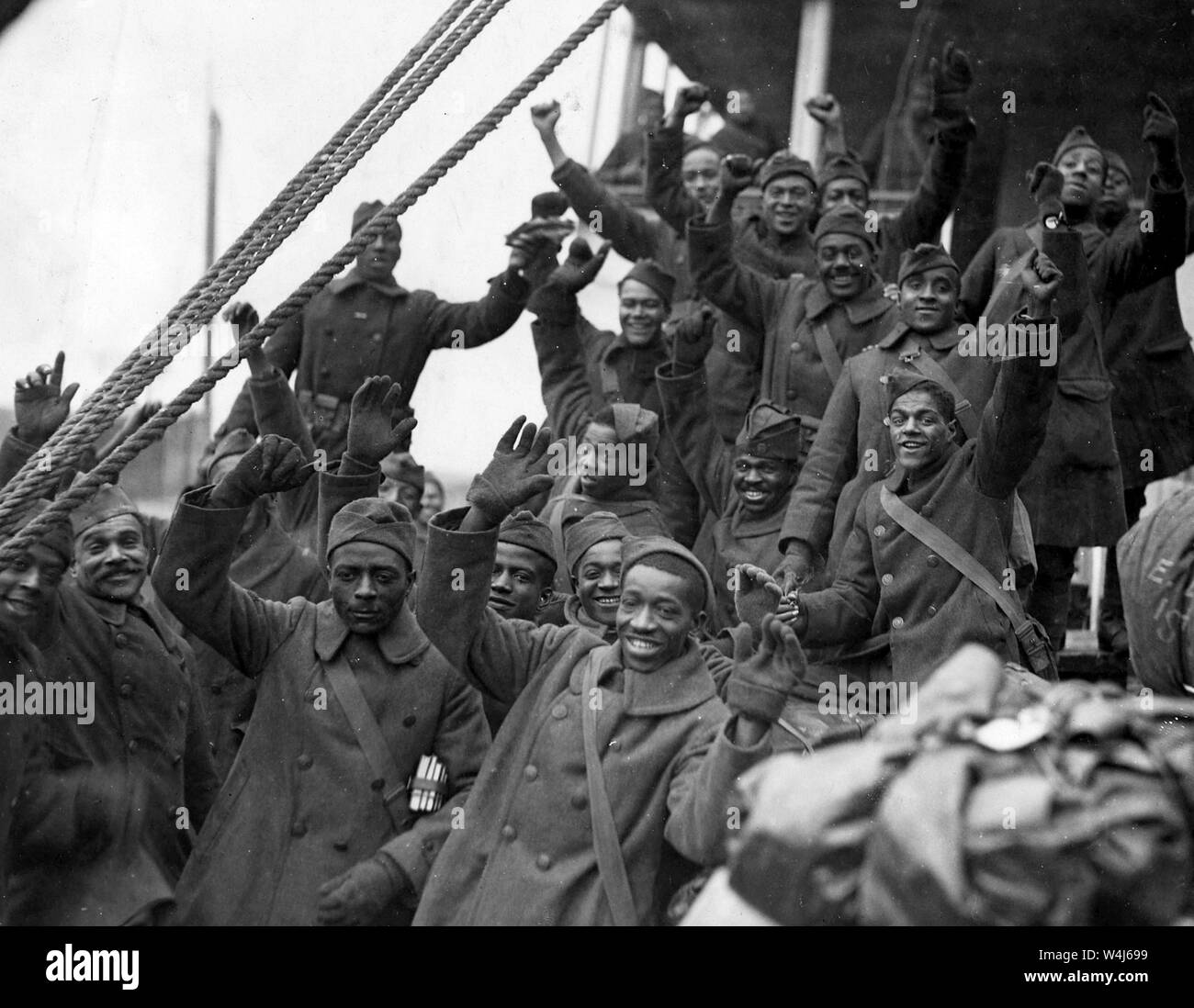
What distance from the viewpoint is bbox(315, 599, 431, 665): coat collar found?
5285mm

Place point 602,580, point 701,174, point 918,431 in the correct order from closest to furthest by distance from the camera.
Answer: point 602,580, point 918,431, point 701,174

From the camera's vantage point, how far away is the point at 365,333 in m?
8.30

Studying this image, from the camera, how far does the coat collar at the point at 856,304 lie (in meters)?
7.30

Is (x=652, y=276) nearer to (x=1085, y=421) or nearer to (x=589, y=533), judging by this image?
(x=1085, y=421)

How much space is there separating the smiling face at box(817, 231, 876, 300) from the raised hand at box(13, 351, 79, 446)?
296 cm

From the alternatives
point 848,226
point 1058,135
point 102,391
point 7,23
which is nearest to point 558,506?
point 848,226

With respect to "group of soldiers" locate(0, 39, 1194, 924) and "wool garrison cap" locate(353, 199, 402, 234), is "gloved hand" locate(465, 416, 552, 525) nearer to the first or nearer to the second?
"group of soldiers" locate(0, 39, 1194, 924)

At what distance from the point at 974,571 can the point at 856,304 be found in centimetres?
175

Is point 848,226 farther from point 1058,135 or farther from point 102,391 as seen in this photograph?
point 1058,135

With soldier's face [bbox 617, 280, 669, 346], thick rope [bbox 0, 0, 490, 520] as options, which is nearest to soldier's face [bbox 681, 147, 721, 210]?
soldier's face [bbox 617, 280, 669, 346]

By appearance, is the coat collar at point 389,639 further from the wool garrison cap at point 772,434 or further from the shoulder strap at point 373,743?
the wool garrison cap at point 772,434

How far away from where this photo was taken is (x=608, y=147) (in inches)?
427

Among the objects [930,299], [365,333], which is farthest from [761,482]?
[365,333]
